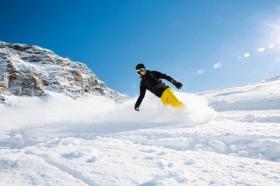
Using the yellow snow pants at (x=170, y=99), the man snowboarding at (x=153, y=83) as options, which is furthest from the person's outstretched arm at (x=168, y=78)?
the yellow snow pants at (x=170, y=99)

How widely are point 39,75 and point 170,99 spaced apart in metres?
39.7

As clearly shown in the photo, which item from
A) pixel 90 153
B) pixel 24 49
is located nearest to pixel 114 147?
pixel 90 153

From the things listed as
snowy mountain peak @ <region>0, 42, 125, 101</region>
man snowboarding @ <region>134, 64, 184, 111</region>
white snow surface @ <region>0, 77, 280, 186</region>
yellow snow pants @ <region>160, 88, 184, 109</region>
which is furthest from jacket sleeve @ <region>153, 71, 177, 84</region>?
snowy mountain peak @ <region>0, 42, 125, 101</region>

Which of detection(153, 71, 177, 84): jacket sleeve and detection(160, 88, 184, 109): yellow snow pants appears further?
detection(153, 71, 177, 84): jacket sleeve

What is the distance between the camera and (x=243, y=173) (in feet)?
13.6

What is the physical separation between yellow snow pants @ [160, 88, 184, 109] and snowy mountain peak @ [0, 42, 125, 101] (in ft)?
108

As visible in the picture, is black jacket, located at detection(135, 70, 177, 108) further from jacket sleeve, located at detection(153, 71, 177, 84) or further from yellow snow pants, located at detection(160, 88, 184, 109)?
yellow snow pants, located at detection(160, 88, 184, 109)

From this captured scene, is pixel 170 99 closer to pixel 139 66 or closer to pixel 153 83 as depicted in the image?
pixel 153 83

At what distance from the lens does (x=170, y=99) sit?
35.5ft

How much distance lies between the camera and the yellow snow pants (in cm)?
1048

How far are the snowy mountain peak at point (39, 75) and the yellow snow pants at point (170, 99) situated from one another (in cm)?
3290

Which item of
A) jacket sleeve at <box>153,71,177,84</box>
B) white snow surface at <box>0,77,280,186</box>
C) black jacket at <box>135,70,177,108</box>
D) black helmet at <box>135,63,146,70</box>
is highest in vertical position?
black helmet at <box>135,63,146,70</box>

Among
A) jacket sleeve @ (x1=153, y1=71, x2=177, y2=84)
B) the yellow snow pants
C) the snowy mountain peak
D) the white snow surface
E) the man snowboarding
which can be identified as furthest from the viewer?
the snowy mountain peak

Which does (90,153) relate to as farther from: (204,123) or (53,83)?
(53,83)
